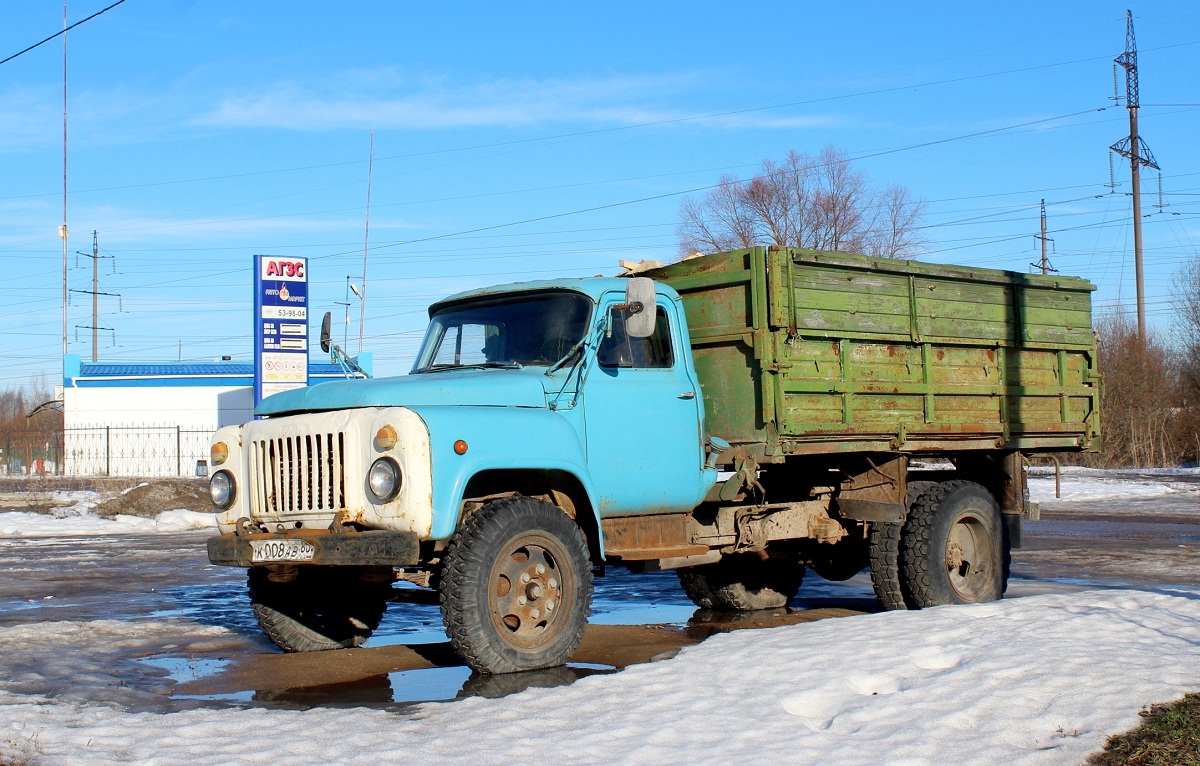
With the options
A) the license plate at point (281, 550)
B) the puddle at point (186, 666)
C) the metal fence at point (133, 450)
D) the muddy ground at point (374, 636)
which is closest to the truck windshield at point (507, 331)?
the muddy ground at point (374, 636)

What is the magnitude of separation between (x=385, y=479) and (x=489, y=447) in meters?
0.60

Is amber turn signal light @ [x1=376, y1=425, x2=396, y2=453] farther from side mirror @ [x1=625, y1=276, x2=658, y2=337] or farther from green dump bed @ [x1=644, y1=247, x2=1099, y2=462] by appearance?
green dump bed @ [x1=644, y1=247, x2=1099, y2=462]

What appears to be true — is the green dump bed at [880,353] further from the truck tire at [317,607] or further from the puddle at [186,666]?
the puddle at [186,666]

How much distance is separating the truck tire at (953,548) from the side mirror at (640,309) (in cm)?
326

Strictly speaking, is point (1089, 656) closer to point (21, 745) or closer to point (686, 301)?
point (686, 301)

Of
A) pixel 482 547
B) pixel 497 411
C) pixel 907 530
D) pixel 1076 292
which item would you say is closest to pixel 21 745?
pixel 482 547

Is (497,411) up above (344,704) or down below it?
above

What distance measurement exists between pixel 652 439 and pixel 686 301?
1.42m

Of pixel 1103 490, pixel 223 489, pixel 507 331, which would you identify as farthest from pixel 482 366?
pixel 1103 490

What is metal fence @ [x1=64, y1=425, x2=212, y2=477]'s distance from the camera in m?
41.8

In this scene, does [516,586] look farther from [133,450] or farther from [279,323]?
[133,450]

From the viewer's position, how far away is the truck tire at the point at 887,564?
924 centimetres

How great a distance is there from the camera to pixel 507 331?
26.0 feet

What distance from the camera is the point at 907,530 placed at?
→ 937 cm
